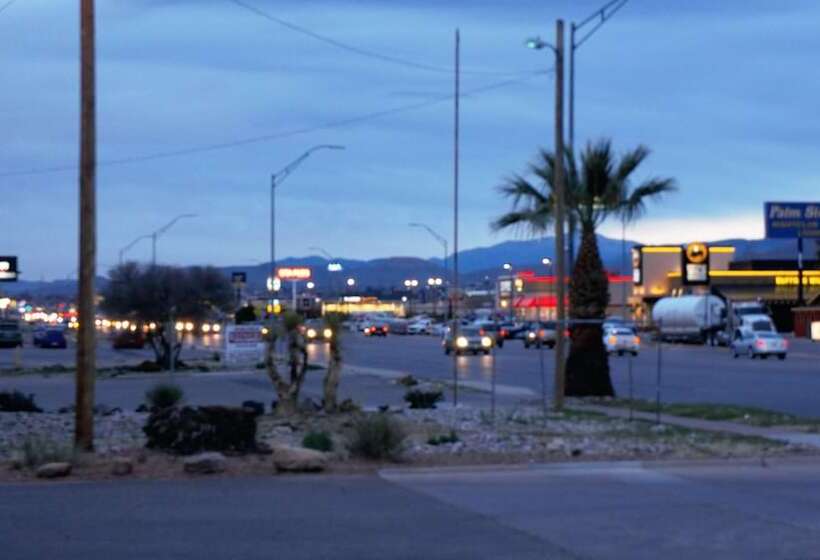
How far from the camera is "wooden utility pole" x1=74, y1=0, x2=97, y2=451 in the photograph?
19.5m

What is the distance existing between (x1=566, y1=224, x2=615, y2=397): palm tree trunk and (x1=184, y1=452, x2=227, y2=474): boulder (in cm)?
1701

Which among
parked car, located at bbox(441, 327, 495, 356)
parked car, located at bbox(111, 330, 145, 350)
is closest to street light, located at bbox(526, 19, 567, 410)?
parked car, located at bbox(441, 327, 495, 356)

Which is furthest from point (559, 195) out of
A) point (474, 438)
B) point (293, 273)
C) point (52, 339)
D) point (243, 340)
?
point (293, 273)

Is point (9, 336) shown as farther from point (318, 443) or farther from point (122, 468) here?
point (122, 468)

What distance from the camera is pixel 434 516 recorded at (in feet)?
48.9

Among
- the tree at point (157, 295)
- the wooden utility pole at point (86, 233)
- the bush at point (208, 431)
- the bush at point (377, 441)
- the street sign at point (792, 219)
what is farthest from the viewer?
the street sign at point (792, 219)

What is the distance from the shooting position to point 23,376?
51938 mm

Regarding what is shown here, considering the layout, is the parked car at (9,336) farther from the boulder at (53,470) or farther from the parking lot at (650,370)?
the boulder at (53,470)

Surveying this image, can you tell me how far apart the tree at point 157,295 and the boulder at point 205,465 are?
42.9 meters

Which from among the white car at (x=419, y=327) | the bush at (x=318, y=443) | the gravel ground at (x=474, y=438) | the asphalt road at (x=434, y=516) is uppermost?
the white car at (x=419, y=327)

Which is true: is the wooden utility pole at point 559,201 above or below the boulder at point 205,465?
above

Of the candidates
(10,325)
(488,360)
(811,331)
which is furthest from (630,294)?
(488,360)

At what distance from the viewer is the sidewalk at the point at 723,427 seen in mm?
23189

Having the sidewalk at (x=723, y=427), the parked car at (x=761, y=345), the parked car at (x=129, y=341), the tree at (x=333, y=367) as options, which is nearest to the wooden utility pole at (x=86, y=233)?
the tree at (x=333, y=367)
